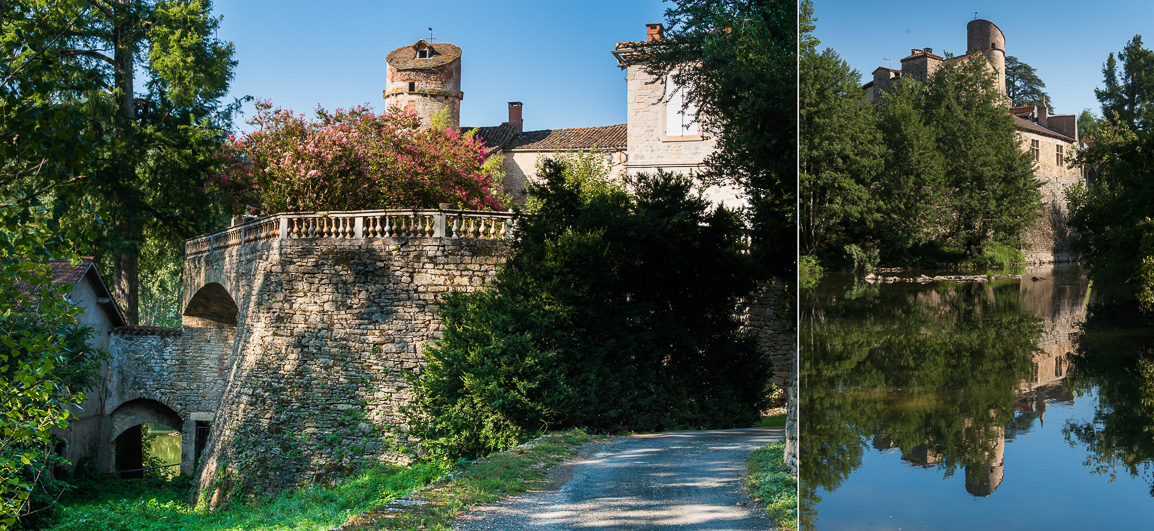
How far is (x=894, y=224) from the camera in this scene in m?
2.55

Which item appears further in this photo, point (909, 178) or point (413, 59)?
point (413, 59)

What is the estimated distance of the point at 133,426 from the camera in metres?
20.1

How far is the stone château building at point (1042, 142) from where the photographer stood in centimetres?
218

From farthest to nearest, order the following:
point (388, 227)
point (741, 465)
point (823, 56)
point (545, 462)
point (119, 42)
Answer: point (119, 42)
point (388, 227)
point (545, 462)
point (741, 465)
point (823, 56)

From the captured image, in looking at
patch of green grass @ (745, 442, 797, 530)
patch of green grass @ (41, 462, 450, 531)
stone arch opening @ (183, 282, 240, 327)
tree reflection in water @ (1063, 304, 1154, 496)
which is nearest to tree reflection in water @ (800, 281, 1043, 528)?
tree reflection in water @ (1063, 304, 1154, 496)

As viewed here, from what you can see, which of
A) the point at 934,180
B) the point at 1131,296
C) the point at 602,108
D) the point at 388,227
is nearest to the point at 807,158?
the point at 934,180

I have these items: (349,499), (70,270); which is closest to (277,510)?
(349,499)

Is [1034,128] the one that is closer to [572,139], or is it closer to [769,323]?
[769,323]

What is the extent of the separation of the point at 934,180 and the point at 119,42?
920 inches

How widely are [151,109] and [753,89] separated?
765 inches

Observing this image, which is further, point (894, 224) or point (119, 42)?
point (119, 42)

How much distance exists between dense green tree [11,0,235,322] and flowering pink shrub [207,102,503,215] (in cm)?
343

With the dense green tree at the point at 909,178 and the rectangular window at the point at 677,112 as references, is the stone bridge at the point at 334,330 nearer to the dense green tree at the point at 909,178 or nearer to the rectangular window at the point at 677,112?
the rectangular window at the point at 677,112

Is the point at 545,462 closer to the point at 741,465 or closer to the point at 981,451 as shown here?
the point at 741,465
